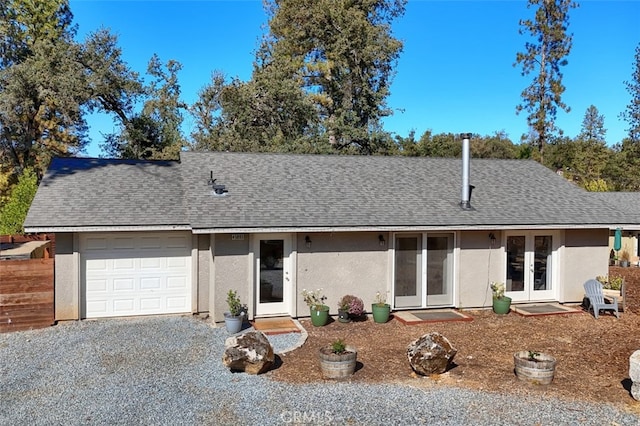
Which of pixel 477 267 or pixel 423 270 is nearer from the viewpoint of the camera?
pixel 423 270

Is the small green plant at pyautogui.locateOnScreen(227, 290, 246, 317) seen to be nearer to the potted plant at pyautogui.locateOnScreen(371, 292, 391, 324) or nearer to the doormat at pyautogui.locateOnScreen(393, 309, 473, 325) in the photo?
the potted plant at pyautogui.locateOnScreen(371, 292, 391, 324)

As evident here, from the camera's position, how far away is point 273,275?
11828 millimetres

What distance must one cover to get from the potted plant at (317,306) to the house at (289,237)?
180 mm

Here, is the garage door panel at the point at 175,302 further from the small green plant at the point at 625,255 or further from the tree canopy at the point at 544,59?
the tree canopy at the point at 544,59

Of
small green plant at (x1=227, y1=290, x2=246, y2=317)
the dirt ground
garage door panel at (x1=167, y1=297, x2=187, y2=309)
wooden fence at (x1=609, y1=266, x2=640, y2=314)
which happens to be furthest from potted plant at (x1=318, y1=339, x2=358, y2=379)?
wooden fence at (x1=609, y1=266, x2=640, y2=314)

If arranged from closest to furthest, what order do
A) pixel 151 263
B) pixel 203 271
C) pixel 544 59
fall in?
1. pixel 151 263
2. pixel 203 271
3. pixel 544 59

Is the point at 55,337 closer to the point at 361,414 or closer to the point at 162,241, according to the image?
the point at 162,241

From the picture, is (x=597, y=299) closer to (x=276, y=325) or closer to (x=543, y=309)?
(x=543, y=309)

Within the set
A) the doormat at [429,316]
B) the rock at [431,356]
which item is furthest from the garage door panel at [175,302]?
the rock at [431,356]

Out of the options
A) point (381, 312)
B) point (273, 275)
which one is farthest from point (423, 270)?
point (273, 275)

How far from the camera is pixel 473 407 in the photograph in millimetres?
6676

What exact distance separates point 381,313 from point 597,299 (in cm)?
600

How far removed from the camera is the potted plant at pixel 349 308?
1148 centimetres

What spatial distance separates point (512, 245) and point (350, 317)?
208 inches
